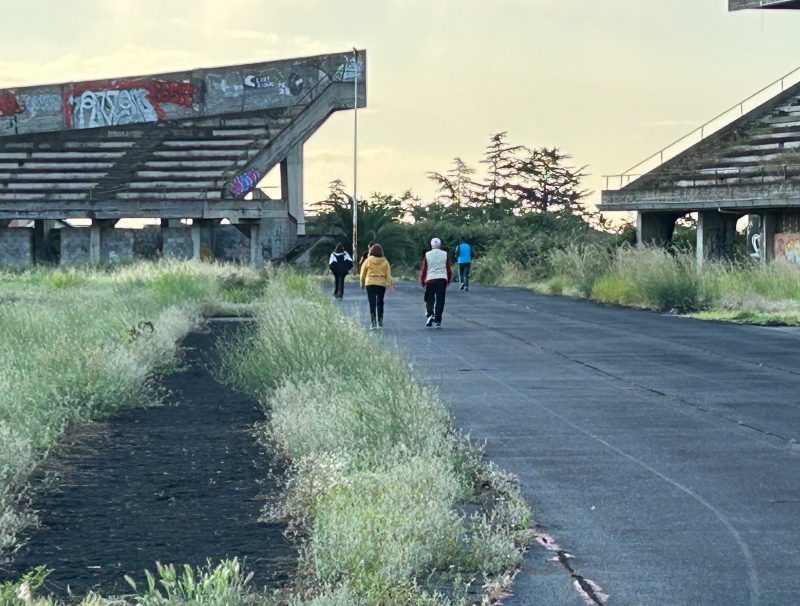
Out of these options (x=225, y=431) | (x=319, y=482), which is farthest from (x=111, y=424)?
(x=319, y=482)

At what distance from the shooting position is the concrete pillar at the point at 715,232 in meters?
49.0

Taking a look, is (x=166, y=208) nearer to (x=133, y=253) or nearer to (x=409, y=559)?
(x=133, y=253)

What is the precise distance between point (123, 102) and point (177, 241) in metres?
7.95

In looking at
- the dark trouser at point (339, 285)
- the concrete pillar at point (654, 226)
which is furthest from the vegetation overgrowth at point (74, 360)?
the concrete pillar at point (654, 226)

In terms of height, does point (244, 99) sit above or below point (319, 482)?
above

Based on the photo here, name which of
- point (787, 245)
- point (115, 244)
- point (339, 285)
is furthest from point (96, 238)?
point (787, 245)

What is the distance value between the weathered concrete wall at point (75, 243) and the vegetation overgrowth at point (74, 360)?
92.6ft

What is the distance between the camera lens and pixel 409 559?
666cm

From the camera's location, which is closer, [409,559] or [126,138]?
[409,559]

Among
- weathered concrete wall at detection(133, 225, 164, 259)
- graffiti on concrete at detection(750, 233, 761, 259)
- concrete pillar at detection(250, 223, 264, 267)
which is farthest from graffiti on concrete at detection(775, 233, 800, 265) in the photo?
weathered concrete wall at detection(133, 225, 164, 259)

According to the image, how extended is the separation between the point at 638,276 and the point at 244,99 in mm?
33976

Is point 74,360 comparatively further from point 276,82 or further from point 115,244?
point 276,82

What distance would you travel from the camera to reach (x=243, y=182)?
204 feet

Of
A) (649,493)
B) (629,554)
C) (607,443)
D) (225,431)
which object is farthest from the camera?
(225,431)
